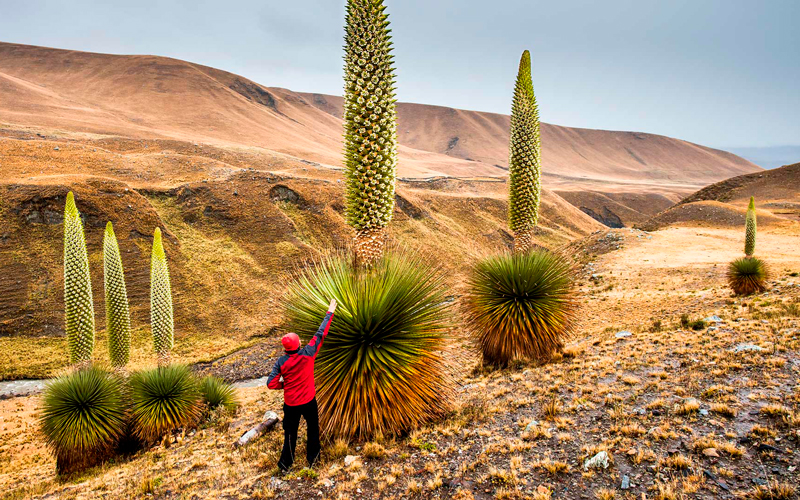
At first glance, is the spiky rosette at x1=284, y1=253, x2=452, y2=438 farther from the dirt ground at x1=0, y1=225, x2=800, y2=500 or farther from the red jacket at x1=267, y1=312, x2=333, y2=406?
the dirt ground at x1=0, y1=225, x2=800, y2=500

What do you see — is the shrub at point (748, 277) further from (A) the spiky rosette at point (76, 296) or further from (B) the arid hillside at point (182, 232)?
(A) the spiky rosette at point (76, 296)

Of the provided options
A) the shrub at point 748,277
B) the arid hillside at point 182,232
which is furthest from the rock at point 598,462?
the shrub at point 748,277

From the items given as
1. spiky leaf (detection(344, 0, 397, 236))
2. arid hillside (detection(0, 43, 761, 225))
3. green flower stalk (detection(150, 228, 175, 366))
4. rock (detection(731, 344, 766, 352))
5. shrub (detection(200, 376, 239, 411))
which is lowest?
shrub (detection(200, 376, 239, 411))

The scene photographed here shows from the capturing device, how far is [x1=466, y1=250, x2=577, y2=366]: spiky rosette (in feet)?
30.0

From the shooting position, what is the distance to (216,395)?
12406mm

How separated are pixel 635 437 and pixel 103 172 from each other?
6608cm

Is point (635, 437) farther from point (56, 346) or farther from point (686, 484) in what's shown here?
point (56, 346)

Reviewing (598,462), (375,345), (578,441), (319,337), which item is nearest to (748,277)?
(578,441)

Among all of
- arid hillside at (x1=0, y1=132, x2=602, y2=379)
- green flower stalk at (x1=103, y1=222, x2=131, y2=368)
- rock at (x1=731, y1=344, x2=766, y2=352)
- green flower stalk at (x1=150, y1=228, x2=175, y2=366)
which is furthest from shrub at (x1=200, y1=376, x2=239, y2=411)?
rock at (x1=731, y1=344, x2=766, y2=352)

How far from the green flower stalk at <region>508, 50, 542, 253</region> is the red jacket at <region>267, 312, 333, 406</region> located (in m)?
5.53

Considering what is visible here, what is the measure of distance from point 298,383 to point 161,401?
23.1 feet

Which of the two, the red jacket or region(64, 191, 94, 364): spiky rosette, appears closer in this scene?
the red jacket

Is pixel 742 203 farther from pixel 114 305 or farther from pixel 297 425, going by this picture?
pixel 114 305

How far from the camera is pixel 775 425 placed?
4.79m
